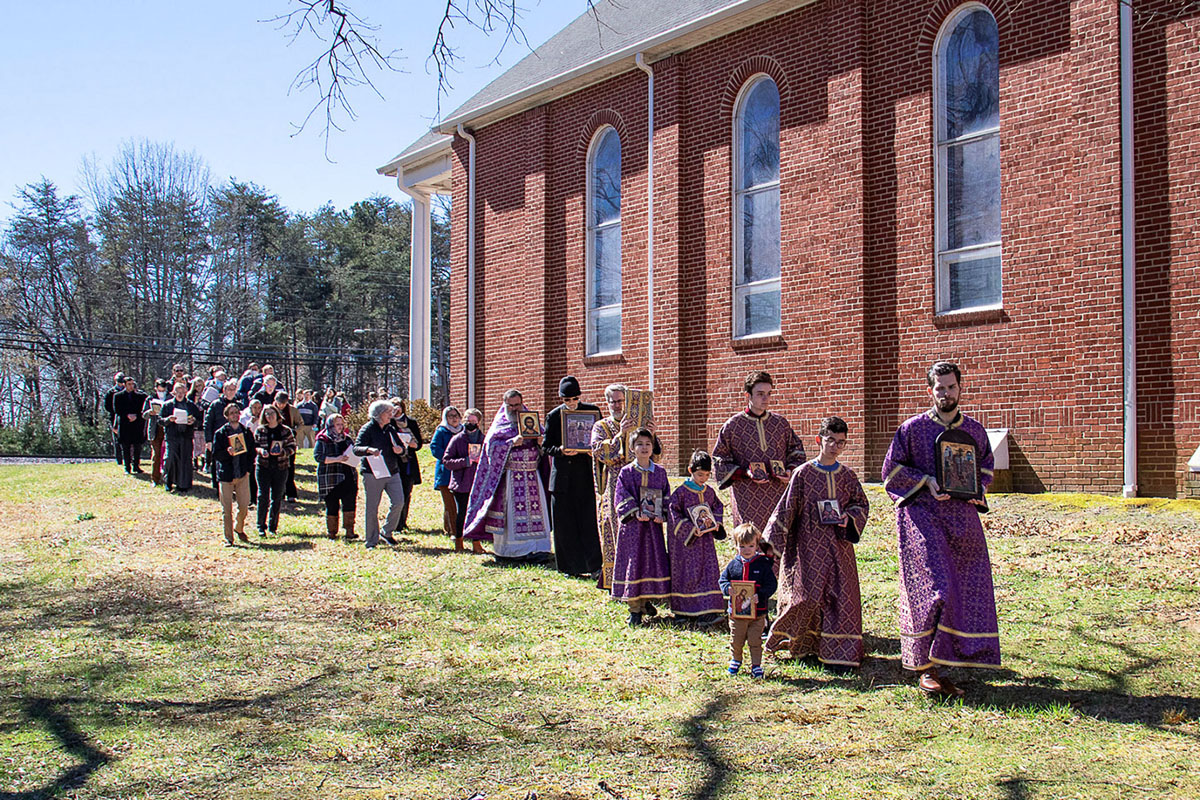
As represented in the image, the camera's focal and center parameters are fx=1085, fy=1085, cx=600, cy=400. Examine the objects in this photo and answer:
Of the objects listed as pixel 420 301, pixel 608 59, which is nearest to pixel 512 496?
pixel 608 59

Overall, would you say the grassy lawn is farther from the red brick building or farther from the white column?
the white column

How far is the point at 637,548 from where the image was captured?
8.66 meters

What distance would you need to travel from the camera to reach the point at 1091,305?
12.2 metres

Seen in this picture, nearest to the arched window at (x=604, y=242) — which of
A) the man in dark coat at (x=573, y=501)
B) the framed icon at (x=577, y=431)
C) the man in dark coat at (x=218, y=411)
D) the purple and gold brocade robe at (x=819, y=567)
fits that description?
the man in dark coat at (x=218, y=411)

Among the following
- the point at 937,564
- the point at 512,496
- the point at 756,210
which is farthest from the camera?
the point at 756,210

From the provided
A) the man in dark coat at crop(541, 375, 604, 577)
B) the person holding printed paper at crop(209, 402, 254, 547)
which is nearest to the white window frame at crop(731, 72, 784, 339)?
the man in dark coat at crop(541, 375, 604, 577)

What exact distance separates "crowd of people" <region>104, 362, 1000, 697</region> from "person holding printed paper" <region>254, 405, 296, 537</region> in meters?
0.03

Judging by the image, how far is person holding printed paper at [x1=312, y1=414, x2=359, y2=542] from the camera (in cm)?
1376

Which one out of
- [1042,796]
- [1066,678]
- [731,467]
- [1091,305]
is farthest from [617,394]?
[1091,305]

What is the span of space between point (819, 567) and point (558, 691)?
6.15 ft

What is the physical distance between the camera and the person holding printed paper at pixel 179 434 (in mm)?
18438

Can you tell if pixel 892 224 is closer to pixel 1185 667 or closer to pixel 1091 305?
pixel 1091 305

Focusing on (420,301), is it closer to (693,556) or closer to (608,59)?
(608,59)

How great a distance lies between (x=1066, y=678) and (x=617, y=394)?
14.1 feet
